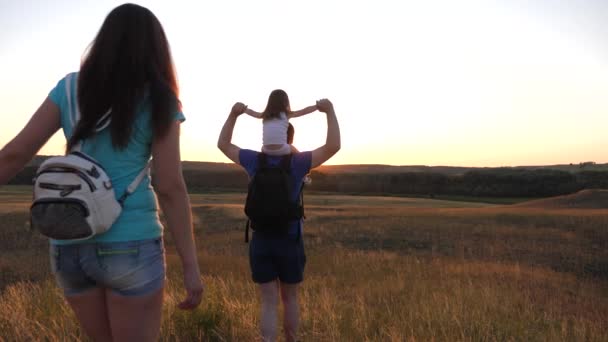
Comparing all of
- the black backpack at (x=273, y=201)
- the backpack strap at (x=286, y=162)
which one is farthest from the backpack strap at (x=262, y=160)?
the backpack strap at (x=286, y=162)

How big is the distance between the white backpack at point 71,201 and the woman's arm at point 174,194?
0.74 feet

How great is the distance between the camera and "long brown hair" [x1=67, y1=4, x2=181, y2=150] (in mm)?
2180

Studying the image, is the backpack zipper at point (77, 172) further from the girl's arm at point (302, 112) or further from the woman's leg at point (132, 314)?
the girl's arm at point (302, 112)

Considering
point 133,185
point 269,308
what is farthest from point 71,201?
point 269,308

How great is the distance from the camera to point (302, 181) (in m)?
4.21

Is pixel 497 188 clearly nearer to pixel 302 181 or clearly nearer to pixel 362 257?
pixel 362 257

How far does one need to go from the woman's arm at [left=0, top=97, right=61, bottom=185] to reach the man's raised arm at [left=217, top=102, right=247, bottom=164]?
2.32m

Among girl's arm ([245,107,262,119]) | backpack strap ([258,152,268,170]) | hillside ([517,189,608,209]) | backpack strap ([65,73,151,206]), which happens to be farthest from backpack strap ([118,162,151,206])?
hillside ([517,189,608,209])

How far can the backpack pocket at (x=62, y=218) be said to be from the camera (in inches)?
80.0

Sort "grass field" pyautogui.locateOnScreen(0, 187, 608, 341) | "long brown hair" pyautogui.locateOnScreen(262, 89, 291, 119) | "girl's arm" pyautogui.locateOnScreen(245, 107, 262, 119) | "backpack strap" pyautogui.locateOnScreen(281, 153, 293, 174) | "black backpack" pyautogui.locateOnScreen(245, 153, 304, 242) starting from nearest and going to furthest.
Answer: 1. "black backpack" pyautogui.locateOnScreen(245, 153, 304, 242)
2. "backpack strap" pyautogui.locateOnScreen(281, 153, 293, 174)
3. "long brown hair" pyautogui.locateOnScreen(262, 89, 291, 119)
4. "girl's arm" pyautogui.locateOnScreen(245, 107, 262, 119)
5. "grass field" pyautogui.locateOnScreen(0, 187, 608, 341)

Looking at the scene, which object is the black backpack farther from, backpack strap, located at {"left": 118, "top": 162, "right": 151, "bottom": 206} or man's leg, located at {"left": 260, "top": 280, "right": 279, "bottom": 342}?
backpack strap, located at {"left": 118, "top": 162, "right": 151, "bottom": 206}

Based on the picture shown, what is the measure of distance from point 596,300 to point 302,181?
7.54 m

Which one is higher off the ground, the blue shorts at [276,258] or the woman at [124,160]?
the woman at [124,160]

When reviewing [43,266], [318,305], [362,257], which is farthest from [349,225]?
[318,305]
